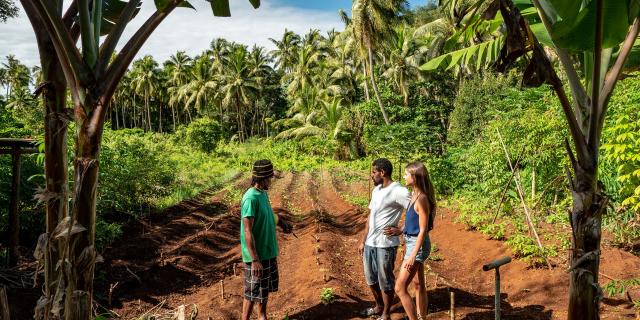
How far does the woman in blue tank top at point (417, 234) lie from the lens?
3.81m

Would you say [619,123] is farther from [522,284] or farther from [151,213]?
[151,213]

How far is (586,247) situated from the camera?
2.64 metres

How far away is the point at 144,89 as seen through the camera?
4600cm

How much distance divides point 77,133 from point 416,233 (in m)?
2.86

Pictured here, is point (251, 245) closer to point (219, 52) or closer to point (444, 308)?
point (444, 308)

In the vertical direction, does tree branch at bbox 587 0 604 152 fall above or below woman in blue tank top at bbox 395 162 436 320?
above

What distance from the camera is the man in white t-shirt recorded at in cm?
405

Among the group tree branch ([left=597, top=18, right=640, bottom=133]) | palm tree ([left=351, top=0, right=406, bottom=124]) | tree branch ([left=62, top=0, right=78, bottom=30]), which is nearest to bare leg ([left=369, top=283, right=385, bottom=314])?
tree branch ([left=597, top=18, right=640, bottom=133])

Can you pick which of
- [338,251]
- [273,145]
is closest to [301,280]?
[338,251]

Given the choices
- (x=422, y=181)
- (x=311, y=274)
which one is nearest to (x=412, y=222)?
(x=422, y=181)

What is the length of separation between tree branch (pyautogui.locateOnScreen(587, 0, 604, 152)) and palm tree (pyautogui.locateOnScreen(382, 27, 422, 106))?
23.9 metres

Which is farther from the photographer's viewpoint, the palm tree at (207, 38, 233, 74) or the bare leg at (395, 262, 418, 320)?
the palm tree at (207, 38, 233, 74)

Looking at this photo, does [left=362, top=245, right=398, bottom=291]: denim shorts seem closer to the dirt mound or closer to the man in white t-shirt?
the man in white t-shirt

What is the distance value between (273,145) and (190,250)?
2677cm
